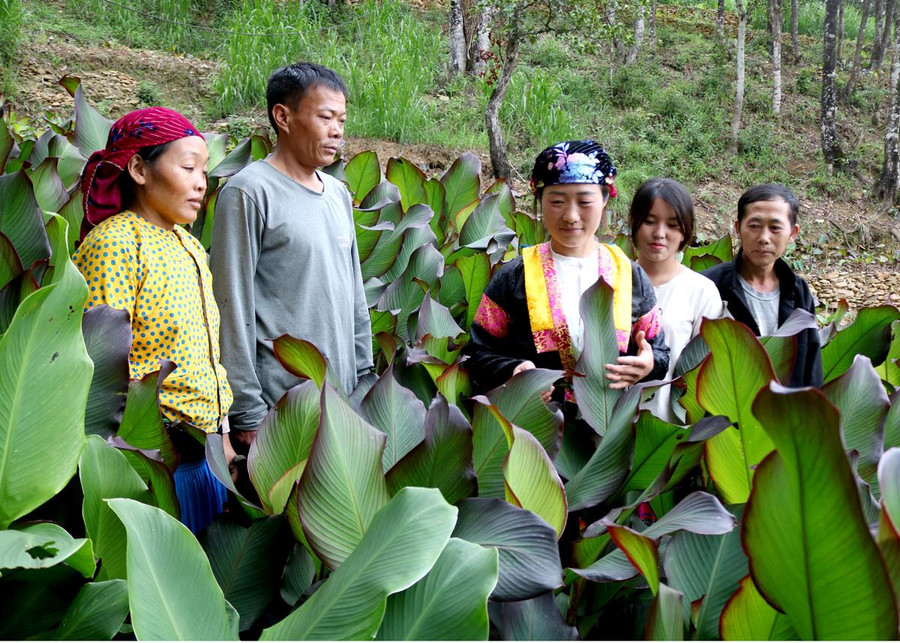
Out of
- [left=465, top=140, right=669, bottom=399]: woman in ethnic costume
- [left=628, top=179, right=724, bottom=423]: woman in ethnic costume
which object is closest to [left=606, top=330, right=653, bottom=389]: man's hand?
[left=465, top=140, right=669, bottom=399]: woman in ethnic costume

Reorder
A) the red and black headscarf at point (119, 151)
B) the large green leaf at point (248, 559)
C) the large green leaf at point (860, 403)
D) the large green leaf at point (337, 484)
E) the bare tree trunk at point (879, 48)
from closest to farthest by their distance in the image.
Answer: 1. the large green leaf at point (337, 484)
2. the large green leaf at point (248, 559)
3. the large green leaf at point (860, 403)
4. the red and black headscarf at point (119, 151)
5. the bare tree trunk at point (879, 48)

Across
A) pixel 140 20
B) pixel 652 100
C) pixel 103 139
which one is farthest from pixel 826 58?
pixel 103 139

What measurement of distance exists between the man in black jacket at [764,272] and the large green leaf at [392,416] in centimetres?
142

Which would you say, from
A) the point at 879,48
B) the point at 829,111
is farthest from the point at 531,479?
the point at 879,48

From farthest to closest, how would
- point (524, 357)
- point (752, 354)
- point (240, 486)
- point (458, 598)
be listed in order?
point (524, 357), point (240, 486), point (752, 354), point (458, 598)

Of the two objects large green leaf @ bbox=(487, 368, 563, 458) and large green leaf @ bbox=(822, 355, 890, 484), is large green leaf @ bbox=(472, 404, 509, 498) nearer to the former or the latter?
large green leaf @ bbox=(487, 368, 563, 458)

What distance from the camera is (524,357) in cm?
196

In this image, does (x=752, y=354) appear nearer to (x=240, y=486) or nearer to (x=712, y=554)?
(x=712, y=554)

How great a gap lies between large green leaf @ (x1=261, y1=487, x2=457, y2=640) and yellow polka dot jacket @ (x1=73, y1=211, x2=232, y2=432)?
872 millimetres

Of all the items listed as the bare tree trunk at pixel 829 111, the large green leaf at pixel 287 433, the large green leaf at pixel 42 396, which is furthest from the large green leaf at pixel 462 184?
the bare tree trunk at pixel 829 111

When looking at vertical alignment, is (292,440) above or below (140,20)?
below

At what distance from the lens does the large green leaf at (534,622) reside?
3.47ft

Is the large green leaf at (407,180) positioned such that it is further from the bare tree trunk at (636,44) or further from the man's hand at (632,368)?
the bare tree trunk at (636,44)

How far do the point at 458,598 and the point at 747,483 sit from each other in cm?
60
